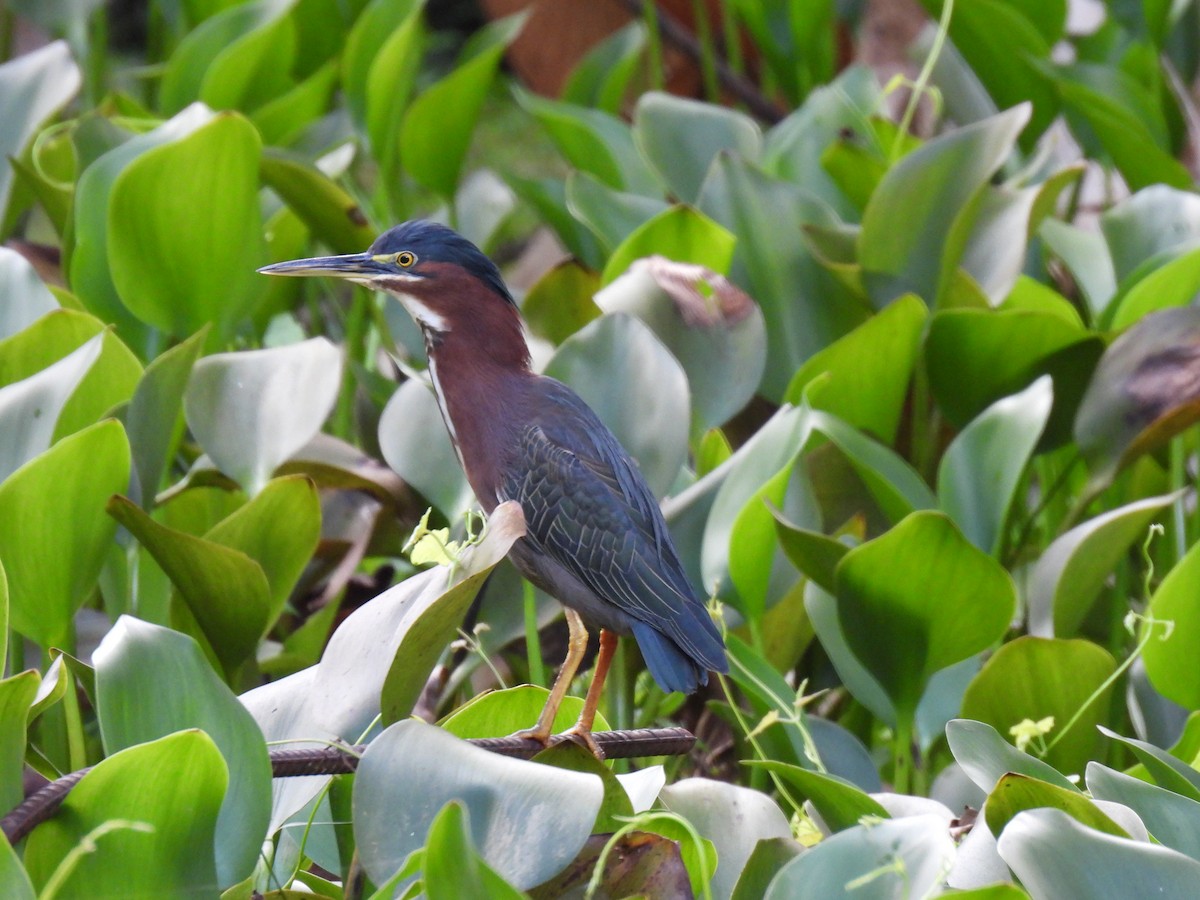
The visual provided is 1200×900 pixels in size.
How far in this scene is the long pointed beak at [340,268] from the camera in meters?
1.71

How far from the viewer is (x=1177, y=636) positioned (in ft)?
5.58

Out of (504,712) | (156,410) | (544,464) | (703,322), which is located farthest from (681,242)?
(504,712)

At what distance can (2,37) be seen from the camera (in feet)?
11.8

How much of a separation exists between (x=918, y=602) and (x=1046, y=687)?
0.20m

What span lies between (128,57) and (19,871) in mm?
6286

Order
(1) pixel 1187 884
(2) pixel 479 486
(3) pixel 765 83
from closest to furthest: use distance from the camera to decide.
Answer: (1) pixel 1187 884
(2) pixel 479 486
(3) pixel 765 83

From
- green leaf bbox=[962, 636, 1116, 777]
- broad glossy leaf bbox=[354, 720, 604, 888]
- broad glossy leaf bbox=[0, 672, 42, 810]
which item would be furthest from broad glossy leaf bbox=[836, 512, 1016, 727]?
broad glossy leaf bbox=[0, 672, 42, 810]

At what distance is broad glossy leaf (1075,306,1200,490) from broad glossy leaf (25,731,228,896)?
140 centimetres

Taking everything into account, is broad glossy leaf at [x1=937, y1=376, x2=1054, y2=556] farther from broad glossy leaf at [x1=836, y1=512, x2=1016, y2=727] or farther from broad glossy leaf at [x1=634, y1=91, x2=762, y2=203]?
broad glossy leaf at [x1=634, y1=91, x2=762, y2=203]

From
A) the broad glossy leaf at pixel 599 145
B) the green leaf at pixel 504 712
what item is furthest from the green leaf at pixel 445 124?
the green leaf at pixel 504 712

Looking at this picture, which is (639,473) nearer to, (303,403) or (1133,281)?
(303,403)

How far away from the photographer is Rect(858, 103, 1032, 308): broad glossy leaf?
2215 millimetres

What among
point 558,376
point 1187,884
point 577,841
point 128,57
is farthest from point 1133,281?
point 128,57

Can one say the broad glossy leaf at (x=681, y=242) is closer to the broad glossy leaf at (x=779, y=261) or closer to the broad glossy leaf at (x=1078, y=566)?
the broad glossy leaf at (x=779, y=261)
